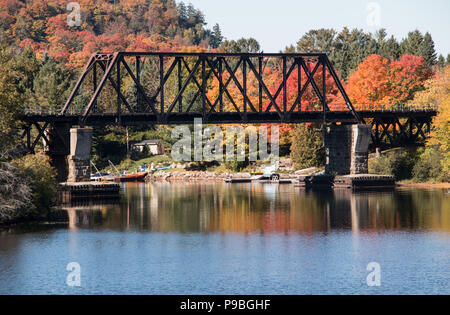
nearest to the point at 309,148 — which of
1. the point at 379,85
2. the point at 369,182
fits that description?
the point at 379,85

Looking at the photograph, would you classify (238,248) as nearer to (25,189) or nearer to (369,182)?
(25,189)

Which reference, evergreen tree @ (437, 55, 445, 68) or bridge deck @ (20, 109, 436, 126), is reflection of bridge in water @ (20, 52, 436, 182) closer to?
bridge deck @ (20, 109, 436, 126)

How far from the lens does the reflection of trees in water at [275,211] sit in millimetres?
67000

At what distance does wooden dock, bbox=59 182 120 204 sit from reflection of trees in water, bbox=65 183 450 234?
2651 mm

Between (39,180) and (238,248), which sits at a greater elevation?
(39,180)

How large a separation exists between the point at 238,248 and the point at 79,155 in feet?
135

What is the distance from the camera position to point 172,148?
136 m

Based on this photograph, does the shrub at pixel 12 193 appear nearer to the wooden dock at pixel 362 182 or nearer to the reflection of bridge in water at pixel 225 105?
the reflection of bridge in water at pixel 225 105

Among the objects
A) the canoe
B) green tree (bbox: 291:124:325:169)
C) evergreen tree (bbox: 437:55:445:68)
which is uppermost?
evergreen tree (bbox: 437:55:445:68)

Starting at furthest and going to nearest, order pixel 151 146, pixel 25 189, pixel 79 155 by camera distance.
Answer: pixel 151 146 < pixel 79 155 < pixel 25 189

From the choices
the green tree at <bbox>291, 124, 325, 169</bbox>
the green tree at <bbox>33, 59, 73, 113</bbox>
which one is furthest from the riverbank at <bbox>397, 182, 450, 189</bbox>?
the green tree at <bbox>33, 59, 73, 113</bbox>

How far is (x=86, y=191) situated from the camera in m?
89.6

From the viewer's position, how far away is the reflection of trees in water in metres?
67.0

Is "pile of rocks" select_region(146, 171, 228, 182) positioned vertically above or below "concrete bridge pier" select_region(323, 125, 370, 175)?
below
